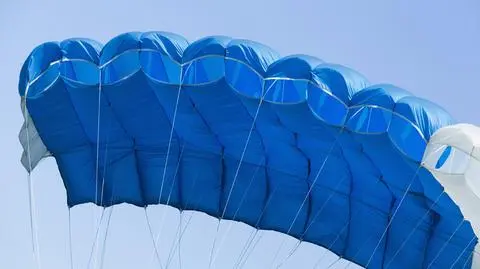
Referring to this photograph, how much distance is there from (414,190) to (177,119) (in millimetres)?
3822

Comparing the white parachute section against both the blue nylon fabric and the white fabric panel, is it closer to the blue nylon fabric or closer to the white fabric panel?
the blue nylon fabric

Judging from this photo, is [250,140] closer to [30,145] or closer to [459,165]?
[30,145]

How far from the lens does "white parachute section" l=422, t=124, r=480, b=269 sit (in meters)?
13.3

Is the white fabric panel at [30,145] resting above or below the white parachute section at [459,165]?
below

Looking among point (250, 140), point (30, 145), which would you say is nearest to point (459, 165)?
point (250, 140)

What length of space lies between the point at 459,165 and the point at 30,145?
22.6ft

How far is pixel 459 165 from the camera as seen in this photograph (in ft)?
45.1

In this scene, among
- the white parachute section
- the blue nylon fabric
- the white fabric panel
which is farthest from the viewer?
the white fabric panel

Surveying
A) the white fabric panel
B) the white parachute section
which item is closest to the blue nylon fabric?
the white fabric panel

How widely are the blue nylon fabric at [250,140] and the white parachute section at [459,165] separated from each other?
0.27 m

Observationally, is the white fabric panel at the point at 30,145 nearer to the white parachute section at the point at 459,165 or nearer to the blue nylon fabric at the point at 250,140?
the blue nylon fabric at the point at 250,140

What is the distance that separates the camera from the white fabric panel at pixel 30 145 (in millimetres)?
16469

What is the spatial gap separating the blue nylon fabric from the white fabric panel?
4.4 inches

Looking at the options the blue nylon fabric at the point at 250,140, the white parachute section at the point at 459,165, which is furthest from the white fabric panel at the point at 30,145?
the white parachute section at the point at 459,165
